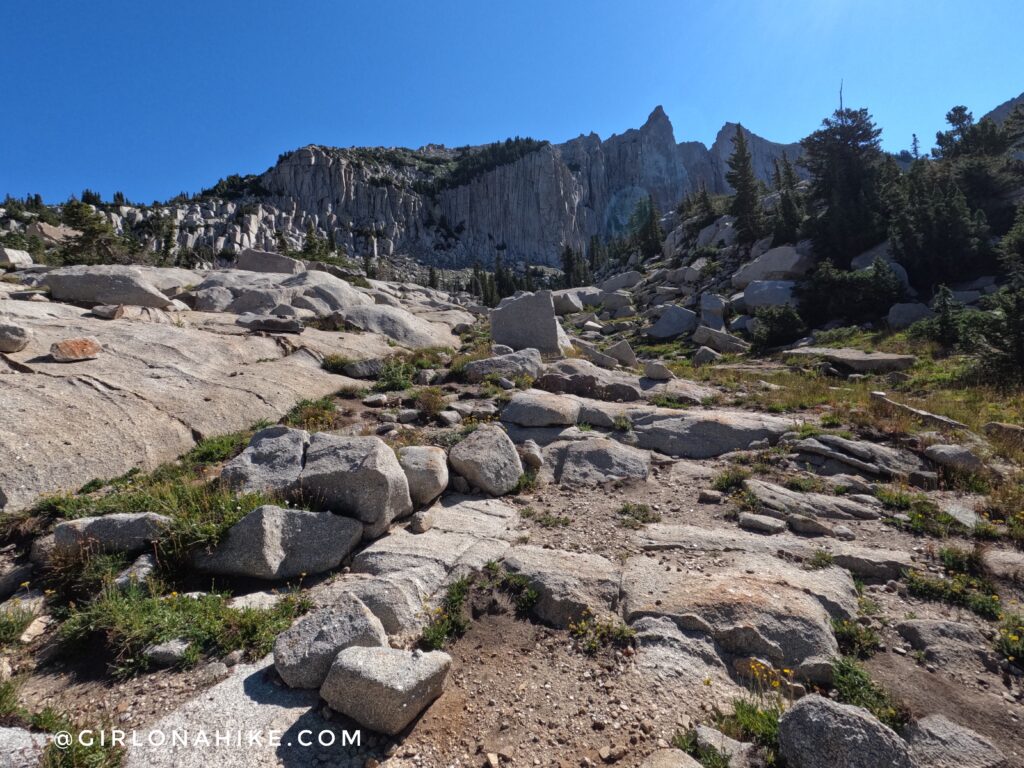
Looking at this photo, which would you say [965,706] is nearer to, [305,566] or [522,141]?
[305,566]

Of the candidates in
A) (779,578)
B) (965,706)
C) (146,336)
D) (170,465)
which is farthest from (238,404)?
(965,706)

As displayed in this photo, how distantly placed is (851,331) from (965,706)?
2235 cm

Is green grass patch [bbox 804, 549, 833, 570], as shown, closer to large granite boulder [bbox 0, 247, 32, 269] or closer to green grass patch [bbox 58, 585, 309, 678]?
green grass patch [bbox 58, 585, 309, 678]

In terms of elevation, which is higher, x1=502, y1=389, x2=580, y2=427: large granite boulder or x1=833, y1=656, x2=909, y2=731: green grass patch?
x1=502, y1=389, x2=580, y2=427: large granite boulder

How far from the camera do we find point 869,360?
1719cm

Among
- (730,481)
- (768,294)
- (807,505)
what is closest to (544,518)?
(730,481)

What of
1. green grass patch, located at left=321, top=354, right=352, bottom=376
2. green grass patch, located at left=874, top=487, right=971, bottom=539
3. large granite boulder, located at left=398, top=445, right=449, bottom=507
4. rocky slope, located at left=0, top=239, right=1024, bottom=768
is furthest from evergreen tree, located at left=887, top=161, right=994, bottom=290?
large granite boulder, located at left=398, top=445, right=449, bottom=507

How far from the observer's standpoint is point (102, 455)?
800 cm

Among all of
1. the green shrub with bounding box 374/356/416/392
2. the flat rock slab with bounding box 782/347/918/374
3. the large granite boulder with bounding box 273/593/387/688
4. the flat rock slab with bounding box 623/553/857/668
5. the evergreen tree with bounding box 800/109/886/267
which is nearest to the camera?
the large granite boulder with bounding box 273/593/387/688

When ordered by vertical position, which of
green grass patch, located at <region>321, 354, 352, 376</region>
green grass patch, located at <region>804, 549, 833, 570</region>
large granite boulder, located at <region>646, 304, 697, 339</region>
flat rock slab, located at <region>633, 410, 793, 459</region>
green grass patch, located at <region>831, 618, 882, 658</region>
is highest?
large granite boulder, located at <region>646, 304, 697, 339</region>

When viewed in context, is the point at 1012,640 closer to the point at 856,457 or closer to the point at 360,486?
the point at 856,457

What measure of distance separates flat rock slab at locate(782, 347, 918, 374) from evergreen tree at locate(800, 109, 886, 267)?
15.6 meters

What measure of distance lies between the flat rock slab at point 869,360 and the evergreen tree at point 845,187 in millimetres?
15588

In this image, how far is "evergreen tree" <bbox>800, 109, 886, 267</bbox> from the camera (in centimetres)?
3027
